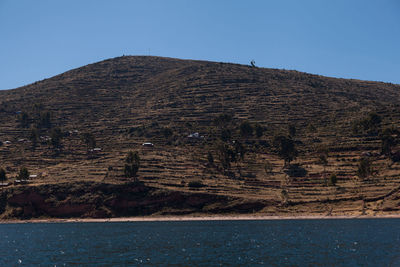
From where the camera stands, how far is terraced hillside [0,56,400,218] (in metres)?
110

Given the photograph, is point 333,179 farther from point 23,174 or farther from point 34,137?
point 34,137

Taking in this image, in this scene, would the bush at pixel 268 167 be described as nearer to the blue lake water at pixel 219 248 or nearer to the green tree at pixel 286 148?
the green tree at pixel 286 148

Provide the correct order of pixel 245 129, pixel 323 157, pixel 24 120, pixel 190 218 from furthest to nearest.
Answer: pixel 24 120, pixel 245 129, pixel 323 157, pixel 190 218

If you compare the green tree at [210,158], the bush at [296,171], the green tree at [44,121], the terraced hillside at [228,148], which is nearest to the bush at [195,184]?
the terraced hillside at [228,148]

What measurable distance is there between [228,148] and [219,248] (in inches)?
2960

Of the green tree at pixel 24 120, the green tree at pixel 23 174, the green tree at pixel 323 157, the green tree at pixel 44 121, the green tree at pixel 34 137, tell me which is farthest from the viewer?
the green tree at pixel 24 120

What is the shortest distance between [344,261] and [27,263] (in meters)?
36.2

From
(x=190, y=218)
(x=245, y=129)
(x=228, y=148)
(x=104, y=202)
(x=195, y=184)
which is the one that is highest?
(x=245, y=129)

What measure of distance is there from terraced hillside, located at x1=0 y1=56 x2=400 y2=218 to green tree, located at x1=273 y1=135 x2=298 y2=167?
384 centimetres

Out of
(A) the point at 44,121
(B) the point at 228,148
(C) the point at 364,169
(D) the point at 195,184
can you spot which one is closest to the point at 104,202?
(D) the point at 195,184

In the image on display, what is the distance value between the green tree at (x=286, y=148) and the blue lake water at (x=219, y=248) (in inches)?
1967

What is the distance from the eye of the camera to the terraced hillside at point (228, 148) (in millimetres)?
109875

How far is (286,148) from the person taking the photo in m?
127

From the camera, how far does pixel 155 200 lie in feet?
368
